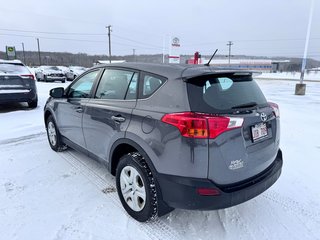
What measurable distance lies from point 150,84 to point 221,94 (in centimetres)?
67

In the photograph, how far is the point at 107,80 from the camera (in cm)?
291

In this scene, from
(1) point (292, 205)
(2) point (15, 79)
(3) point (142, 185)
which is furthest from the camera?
(2) point (15, 79)

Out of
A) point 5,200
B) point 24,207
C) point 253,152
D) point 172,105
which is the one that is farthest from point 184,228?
point 5,200

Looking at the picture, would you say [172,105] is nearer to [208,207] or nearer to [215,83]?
[215,83]

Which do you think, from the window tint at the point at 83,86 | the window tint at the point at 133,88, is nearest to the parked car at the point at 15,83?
the window tint at the point at 83,86

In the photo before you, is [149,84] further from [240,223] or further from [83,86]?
[240,223]

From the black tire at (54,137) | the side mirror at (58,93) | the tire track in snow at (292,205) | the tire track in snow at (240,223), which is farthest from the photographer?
the black tire at (54,137)

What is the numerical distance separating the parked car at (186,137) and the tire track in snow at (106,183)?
0.12 m

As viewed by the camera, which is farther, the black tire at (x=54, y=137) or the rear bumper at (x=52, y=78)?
the rear bumper at (x=52, y=78)

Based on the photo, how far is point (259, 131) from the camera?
2139 millimetres

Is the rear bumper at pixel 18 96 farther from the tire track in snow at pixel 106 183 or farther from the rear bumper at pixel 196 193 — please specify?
the rear bumper at pixel 196 193

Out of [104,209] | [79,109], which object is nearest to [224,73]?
[104,209]

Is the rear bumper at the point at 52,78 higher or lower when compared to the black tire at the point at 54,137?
higher

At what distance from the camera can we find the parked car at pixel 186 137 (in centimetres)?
187
